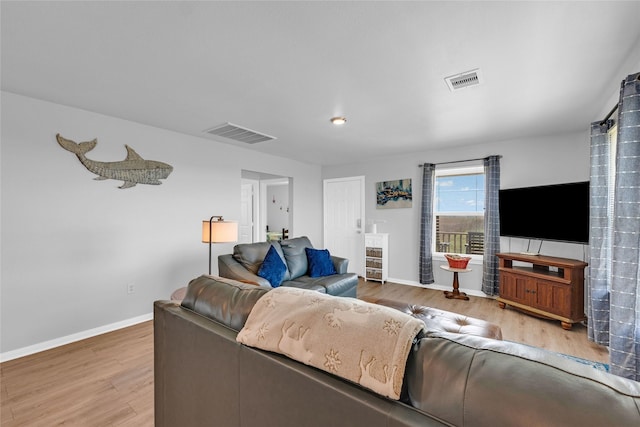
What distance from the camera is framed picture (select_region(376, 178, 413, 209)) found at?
5000mm

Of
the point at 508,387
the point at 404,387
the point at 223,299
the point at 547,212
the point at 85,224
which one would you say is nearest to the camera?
the point at 508,387

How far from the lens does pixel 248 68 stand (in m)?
2.06

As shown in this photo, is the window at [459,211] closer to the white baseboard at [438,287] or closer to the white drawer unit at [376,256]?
the white baseboard at [438,287]

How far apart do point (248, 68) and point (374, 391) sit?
Result: 82.4 inches

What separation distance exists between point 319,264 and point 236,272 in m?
1.09

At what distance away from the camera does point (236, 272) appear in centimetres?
299

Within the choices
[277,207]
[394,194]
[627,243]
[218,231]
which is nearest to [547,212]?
[627,243]

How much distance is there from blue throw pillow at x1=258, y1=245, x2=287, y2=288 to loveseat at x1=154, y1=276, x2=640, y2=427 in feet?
5.79

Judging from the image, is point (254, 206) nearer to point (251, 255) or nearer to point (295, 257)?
point (295, 257)

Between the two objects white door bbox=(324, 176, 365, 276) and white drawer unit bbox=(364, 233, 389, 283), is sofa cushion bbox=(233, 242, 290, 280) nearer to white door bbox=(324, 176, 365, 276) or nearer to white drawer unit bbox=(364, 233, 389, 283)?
white drawer unit bbox=(364, 233, 389, 283)

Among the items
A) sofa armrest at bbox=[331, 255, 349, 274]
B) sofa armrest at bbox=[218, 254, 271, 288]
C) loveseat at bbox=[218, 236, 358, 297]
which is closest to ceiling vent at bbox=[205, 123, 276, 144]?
loveseat at bbox=[218, 236, 358, 297]

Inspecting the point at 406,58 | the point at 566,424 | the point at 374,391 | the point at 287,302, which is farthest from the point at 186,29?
the point at 566,424

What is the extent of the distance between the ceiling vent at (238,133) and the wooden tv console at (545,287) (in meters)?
3.49

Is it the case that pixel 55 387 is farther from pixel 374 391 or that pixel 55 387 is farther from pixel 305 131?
pixel 305 131
